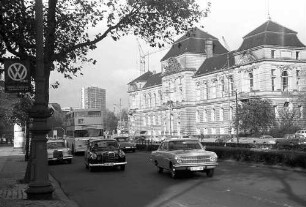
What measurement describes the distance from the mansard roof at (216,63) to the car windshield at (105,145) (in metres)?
72.5

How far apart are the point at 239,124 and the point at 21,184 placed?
5822 cm

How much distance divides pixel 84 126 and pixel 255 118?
36.7 metres

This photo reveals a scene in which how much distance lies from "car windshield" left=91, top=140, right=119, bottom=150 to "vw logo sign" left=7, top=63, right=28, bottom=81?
12.8 meters

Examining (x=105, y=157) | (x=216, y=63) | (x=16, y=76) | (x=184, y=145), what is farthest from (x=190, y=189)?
(x=216, y=63)

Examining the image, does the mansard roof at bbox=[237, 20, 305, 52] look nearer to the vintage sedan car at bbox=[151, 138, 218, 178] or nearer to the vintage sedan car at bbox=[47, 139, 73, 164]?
the vintage sedan car at bbox=[47, 139, 73, 164]

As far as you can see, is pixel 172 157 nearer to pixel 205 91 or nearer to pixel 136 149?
pixel 136 149

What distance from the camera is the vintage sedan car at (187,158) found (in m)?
18.5

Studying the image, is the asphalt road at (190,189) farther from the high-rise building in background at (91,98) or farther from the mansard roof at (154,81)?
the high-rise building in background at (91,98)

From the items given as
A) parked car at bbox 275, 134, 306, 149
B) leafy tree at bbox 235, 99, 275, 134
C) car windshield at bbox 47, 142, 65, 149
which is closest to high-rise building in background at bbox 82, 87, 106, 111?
leafy tree at bbox 235, 99, 275, 134

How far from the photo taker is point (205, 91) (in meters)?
106

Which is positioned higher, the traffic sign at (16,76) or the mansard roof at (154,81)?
the mansard roof at (154,81)

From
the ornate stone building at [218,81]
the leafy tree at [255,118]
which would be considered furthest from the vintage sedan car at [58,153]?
the leafy tree at [255,118]

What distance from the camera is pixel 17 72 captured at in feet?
38.8

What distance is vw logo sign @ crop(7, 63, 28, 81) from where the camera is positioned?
11.8 meters
